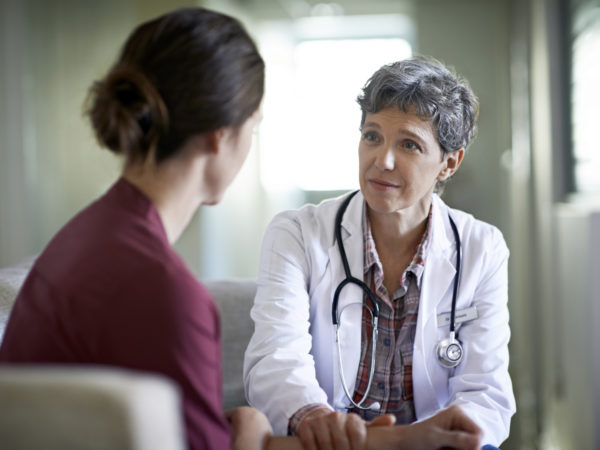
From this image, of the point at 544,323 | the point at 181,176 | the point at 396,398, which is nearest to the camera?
the point at 181,176

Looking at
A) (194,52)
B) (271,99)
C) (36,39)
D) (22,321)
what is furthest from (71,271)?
(271,99)

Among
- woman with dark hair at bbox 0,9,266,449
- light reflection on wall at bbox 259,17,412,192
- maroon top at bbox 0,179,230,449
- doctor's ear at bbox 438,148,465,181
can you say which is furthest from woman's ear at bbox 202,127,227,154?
light reflection on wall at bbox 259,17,412,192

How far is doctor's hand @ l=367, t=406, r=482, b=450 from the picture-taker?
109cm

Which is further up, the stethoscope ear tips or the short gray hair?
the short gray hair

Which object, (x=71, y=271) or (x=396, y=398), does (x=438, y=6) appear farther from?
(x=71, y=271)

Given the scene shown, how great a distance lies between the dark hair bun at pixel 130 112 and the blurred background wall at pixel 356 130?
4.96 ft

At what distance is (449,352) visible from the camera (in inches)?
54.4

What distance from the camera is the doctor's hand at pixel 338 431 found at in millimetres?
1091

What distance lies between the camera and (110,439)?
0.50 m

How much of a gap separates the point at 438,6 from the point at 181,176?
4.17 metres

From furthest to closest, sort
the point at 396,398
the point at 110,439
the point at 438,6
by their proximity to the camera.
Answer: the point at 438,6
the point at 396,398
the point at 110,439

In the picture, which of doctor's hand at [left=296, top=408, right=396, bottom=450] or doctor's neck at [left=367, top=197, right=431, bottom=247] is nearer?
doctor's hand at [left=296, top=408, right=396, bottom=450]

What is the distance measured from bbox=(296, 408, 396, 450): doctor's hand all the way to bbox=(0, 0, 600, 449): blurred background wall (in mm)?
1100

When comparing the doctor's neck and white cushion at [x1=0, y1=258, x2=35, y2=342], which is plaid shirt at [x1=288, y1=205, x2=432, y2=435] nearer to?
the doctor's neck
